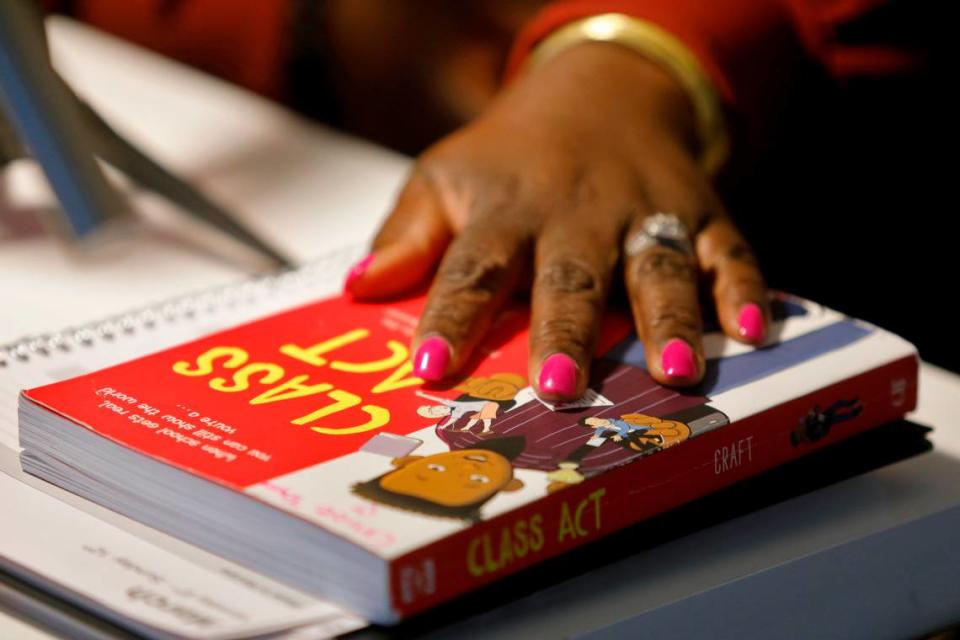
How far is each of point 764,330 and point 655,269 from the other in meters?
0.08

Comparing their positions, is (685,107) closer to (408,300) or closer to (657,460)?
(408,300)

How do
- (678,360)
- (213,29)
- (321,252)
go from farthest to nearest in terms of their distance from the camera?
(213,29) < (321,252) < (678,360)

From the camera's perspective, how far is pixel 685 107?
775 mm

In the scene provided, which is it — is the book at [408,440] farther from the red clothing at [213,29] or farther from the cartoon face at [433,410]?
the red clothing at [213,29]

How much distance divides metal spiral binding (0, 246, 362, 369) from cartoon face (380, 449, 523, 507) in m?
0.19

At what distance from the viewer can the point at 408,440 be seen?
448 mm

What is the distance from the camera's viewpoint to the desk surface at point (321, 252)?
1.44ft

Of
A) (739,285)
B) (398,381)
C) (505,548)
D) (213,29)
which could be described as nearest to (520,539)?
(505,548)

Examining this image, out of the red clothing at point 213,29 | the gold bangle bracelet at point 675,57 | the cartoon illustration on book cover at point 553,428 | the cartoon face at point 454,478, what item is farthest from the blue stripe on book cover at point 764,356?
the red clothing at point 213,29

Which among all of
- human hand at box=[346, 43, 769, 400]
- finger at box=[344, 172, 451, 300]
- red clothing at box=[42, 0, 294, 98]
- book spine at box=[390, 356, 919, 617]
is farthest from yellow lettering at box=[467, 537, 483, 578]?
red clothing at box=[42, 0, 294, 98]

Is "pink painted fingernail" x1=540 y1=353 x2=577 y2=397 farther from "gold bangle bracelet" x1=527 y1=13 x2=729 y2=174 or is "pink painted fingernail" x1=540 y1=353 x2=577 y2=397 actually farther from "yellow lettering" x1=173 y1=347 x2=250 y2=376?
"gold bangle bracelet" x1=527 y1=13 x2=729 y2=174

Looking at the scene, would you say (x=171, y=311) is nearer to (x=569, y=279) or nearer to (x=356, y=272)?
(x=356, y=272)

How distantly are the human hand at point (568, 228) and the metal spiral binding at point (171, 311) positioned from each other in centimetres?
4

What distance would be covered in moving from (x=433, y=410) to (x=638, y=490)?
0.09 metres
